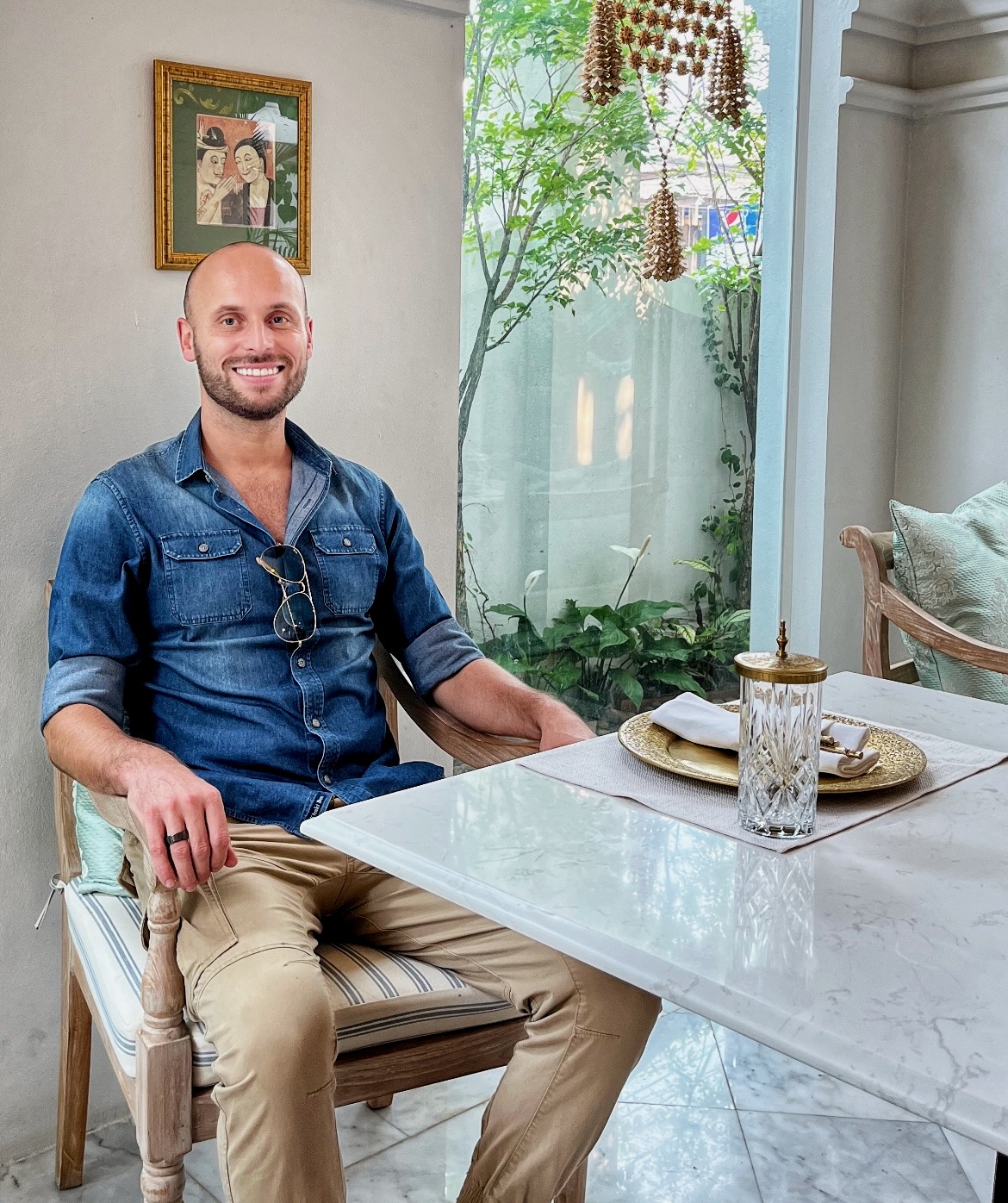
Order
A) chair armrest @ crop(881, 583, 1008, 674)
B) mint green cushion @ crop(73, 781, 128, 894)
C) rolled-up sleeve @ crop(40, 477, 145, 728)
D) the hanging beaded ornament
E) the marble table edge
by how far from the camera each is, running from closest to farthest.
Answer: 1. the marble table edge
2. rolled-up sleeve @ crop(40, 477, 145, 728)
3. mint green cushion @ crop(73, 781, 128, 894)
4. chair armrest @ crop(881, 583, 1008, 674)
5. the hanging beaded ornament

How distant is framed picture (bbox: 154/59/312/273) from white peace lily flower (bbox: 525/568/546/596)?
110cm

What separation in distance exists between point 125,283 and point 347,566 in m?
0.57

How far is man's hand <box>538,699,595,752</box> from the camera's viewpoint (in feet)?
6.08

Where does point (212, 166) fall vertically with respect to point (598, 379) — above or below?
above

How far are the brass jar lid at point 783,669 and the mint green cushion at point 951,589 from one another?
1.60 meters

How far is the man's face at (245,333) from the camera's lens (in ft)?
6.47

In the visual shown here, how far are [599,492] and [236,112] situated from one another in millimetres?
1421

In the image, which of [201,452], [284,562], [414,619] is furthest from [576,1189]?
[201,452]


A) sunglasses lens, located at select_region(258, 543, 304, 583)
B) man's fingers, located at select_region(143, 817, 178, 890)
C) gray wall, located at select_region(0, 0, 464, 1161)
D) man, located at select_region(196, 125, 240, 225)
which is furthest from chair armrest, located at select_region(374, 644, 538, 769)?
man, located at select_region(196, 125, 240, 225)

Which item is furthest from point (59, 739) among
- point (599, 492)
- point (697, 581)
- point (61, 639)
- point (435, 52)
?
point (697, 581)

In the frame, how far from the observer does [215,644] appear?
190cm

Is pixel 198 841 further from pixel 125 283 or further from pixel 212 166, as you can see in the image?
pixel 212 166

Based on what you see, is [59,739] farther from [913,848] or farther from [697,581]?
[697,581]

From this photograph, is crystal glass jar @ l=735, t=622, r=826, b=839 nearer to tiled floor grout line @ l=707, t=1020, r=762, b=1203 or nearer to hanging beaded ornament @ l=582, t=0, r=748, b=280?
tiled floor grout line @ l=707, t=1020, r=762, b=1203
